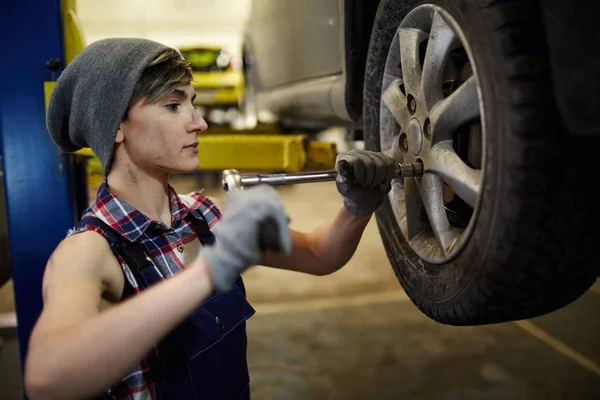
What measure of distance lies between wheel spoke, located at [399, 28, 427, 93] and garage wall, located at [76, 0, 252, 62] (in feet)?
23.9

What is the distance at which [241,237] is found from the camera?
67 centimetres

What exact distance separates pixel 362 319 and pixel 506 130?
1733 millimetres

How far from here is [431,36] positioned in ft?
2.97

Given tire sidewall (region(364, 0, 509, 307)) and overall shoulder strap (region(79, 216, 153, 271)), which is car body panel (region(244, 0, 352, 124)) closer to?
tire sidewall (region(364, 0, 509, 307))

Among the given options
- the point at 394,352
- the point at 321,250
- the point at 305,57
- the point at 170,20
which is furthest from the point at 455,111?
the point at 170,20

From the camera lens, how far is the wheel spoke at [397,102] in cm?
104

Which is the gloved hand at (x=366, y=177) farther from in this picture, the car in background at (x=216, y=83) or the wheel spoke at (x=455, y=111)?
the car in background at (x=216, y=83)

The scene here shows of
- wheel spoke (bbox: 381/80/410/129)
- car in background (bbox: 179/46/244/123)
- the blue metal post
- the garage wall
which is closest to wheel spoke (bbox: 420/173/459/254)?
wheel spoke (bbox: 381/80/410/129)

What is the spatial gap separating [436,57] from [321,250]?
554mm

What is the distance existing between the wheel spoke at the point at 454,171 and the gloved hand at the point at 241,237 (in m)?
0.31

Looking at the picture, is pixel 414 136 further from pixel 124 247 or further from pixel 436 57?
pixel 124 247

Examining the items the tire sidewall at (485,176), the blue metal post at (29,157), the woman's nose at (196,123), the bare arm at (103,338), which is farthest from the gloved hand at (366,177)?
the blue metal post at (29,157)

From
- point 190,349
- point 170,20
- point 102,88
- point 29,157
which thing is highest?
point 170,20

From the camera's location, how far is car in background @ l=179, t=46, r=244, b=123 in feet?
19.7
